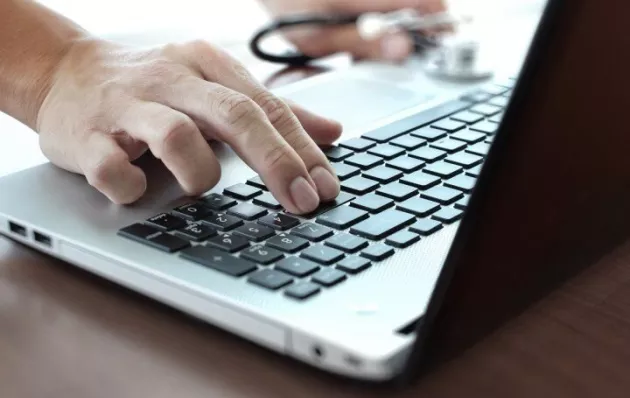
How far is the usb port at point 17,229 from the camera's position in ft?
1.91

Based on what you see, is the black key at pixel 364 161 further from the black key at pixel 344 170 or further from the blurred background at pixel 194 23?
the blurred background at pixel 194 23

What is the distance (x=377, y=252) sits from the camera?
504mm

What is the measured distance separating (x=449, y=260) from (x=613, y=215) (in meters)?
0.18

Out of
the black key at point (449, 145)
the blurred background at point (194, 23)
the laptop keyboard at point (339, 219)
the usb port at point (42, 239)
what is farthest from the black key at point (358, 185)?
the blurred background at point (194, 23)

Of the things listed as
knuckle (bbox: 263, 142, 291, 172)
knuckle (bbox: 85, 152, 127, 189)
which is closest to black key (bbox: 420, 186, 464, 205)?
knuckle (bbox: 263, 142, 291, 172)

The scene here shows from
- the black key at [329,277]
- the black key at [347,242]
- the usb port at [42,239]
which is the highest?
the black key at [329,277]

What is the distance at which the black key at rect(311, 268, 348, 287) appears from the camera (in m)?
0.47

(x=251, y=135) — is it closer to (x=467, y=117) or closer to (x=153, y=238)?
(x=153, y=238)

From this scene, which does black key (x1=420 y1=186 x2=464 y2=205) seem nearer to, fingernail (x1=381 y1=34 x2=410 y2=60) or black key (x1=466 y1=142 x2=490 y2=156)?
black key (x1=466 y1=142 x2=490 y2=156)

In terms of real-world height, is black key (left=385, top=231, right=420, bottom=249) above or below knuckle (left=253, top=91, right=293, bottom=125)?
below

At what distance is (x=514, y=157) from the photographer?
0.35 m

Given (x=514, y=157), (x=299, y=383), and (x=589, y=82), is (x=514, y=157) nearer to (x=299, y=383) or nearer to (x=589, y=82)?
(x=589, y=82)

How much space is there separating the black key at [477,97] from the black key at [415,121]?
16 millimetres

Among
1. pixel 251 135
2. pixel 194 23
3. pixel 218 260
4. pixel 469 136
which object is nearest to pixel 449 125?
pixel 469 136
